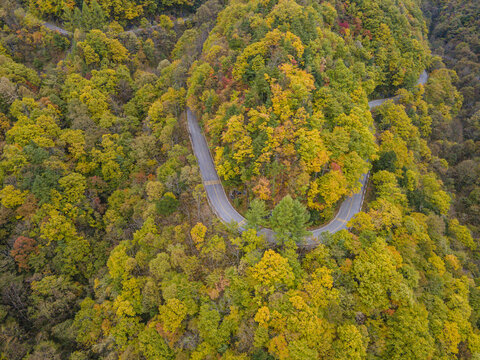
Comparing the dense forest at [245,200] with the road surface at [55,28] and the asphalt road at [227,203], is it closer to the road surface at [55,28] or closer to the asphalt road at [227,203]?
the asphalt road at [227,203]

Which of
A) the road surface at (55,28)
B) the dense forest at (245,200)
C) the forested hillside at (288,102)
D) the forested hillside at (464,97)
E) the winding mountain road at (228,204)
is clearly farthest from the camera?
the road surface at (55,28)

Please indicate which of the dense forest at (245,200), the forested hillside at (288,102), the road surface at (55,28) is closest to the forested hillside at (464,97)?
the dense forest at (245,200)

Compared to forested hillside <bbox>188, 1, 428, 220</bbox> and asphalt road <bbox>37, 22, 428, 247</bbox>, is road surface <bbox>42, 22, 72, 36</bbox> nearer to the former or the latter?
forested hillside <bbox>188, 1, 428, 220</bbox>

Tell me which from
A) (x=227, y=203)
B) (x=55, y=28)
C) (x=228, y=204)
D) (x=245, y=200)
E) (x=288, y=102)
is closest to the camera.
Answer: (x=288, y=102)

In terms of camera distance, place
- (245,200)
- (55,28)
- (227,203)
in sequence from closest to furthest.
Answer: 1. (245,200)
2. (227,203)
3. (55,28)

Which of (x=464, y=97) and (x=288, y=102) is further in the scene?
(x=464, y=97)

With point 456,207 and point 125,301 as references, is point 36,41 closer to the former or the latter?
point 125,301

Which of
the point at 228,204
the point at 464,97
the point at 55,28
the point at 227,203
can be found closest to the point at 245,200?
the point at 228,204

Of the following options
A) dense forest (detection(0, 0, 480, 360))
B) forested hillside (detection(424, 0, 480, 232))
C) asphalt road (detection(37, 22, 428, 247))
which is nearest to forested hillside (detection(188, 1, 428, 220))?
dense forest (detection(0, 0, 480, 360))

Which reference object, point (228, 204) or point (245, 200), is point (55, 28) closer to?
point (228, 204)
